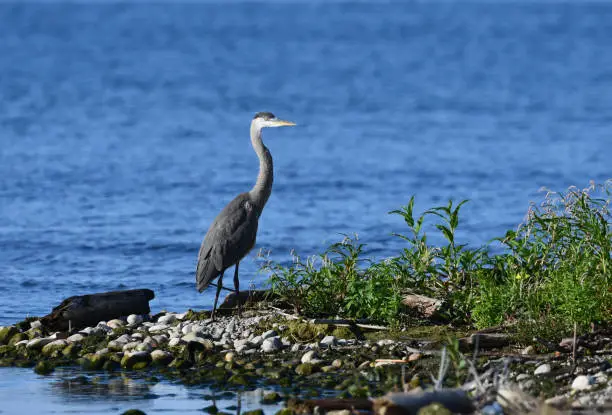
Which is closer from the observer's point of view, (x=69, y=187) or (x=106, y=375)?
(x=106, y=375)

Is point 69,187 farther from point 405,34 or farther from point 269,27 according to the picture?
point 269,27

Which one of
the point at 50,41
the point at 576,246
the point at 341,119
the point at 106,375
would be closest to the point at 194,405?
the point at 106,375

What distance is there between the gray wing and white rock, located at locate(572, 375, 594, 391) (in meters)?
3.80

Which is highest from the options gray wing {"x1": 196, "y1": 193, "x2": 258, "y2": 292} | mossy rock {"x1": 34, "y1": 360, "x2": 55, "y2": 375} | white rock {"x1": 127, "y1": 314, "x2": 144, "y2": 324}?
gray wing {"x1": 196, "y1": 193, "x2": 258, "y2": 292}

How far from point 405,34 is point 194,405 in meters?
56.3

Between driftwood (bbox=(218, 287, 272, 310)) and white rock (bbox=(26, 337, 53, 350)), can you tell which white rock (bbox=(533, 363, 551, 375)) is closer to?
driftwood (bbox=(218, 287, 272, 310))

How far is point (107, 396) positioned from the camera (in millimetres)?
8492

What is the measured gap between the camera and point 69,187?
19922 mm

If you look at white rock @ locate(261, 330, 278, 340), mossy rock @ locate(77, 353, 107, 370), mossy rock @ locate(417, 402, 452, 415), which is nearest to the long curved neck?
white rock @ locate(261, 330, 278, 340)

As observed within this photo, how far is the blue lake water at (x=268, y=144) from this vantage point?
50.4ft

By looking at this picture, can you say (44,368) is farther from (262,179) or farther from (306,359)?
(262,179)

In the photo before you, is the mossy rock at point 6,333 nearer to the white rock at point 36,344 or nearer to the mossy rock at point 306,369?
the white rock at point 36,344

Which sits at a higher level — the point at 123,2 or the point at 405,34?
the point at 123,2

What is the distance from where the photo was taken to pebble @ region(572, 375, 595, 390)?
7.77 m
